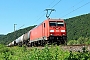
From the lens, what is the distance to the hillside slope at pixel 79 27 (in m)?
88.6

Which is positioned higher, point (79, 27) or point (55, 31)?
point (79, 27)

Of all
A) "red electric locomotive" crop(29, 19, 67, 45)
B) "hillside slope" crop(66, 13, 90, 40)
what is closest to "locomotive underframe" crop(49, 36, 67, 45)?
"red electric locomotive" crop(29, 19, 67, 45)

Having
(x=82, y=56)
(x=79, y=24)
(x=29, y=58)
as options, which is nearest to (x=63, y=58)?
(x=82, y=56)

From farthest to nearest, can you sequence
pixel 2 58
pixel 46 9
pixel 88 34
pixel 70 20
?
pixel 70 20
pixel 88 34
pixel 46 9
pixel 2 58

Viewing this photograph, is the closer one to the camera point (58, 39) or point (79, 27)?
point (58, 39)

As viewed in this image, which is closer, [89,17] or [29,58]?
[29,58]

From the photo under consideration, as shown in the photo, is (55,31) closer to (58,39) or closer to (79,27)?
(58,39)

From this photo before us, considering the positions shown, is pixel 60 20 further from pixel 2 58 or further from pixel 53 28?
pixel 2 58

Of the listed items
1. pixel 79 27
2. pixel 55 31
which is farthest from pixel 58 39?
pixel 79 27

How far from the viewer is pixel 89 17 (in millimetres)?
102000

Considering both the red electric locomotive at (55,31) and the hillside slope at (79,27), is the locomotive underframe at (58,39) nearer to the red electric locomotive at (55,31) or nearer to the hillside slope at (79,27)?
the red electric locomotive at (55,31)

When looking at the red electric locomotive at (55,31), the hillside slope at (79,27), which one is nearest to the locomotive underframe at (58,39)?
the red electric locomotive at (55,31)

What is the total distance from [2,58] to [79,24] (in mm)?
89721

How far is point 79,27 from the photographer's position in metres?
97.5
